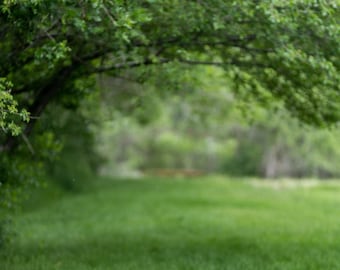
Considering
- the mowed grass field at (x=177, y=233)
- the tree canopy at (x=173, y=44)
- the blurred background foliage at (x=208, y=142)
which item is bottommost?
the blurred background foliage at (x=208, y=142)

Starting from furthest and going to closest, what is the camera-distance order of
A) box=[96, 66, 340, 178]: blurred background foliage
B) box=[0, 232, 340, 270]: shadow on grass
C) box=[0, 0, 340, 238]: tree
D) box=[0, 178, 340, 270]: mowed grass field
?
box=[96, 66, 340, 178]: blurred background foliage
box=[0, 178, 340, 270]: mowed grass field
box=[0, 232, 340, 270]: shadow on grass
box=[0, 0, 340, 238]: tree

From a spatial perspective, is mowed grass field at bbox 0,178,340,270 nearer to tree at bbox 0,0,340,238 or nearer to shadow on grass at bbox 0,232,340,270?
shadow on grass at bbox 0,232,340,270

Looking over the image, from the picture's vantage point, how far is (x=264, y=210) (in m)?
17.2

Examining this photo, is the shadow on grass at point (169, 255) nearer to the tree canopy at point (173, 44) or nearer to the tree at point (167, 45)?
the tree at point (167, 45)

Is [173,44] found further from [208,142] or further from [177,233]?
[208,142]

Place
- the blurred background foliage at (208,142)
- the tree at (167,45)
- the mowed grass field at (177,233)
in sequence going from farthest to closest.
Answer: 1. the blurred background foliage at (208,142)
2. the mowed grass field at (177,233)
3. the tree at (167,45)

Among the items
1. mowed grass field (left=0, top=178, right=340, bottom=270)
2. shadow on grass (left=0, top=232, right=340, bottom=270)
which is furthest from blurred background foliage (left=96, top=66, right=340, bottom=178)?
shadow on grass (left=0, top=232, right=340, bottom=270)

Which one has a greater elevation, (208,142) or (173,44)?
(173,44)

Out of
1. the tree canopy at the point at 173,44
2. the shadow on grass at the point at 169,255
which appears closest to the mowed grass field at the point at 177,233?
the shadow on grass at the point at 169,255

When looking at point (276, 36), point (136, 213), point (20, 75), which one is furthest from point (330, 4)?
point (136, 213)

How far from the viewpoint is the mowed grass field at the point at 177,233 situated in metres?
9.02

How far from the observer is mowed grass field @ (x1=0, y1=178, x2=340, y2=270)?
29.6 ft

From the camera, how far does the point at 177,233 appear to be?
12.6 m

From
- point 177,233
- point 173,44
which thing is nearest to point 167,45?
point 173,44
